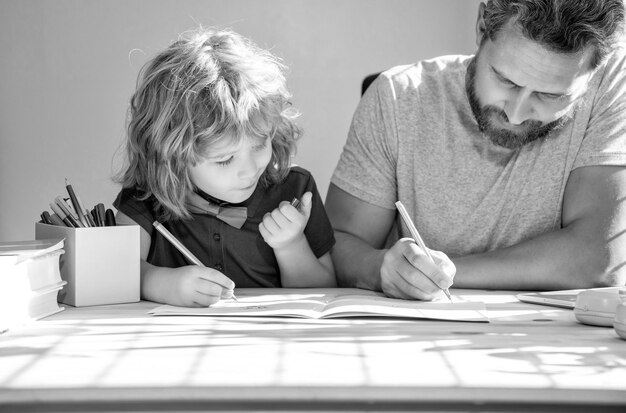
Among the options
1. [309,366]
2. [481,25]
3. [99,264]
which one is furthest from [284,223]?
[309,366]

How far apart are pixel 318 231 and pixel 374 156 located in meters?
0.26

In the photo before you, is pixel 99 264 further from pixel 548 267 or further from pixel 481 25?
pixel 481 25

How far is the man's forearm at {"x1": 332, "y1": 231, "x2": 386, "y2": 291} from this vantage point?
Answer: 1.64 metres

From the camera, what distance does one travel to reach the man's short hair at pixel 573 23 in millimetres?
1634

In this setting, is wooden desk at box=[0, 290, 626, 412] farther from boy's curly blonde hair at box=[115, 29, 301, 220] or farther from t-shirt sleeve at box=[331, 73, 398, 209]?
t-shirt sleeve at box=[331, 73, 398, 209]

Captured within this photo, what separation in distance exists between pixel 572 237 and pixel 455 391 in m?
1.01

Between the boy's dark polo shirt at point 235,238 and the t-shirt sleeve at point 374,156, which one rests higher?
the t-shirt sleeve at point 374,156

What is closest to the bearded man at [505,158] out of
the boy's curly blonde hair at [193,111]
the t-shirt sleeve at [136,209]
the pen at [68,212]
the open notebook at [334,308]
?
the open notebook at [334,308]

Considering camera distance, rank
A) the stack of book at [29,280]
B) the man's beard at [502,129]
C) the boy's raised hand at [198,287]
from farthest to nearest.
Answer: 1. the man's beard at [502,129]
2. the boy's raised hand at [198,287]
3. the stack of book at [29,280]

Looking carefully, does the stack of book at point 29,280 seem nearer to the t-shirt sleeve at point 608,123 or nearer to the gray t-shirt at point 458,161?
the gray t-shirt at point 458,161

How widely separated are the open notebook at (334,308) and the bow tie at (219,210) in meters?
0.31

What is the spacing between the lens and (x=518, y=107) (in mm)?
1741

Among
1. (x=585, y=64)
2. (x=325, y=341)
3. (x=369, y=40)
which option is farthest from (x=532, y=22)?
(x=369, y=40)

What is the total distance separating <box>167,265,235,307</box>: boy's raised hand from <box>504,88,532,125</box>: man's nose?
2.46 feet
